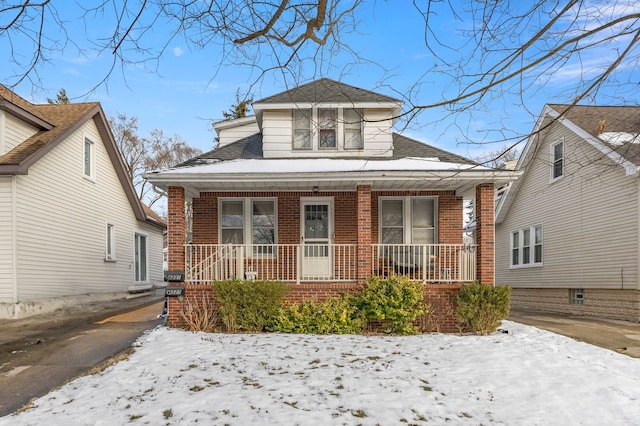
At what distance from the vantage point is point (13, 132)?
10516 mm

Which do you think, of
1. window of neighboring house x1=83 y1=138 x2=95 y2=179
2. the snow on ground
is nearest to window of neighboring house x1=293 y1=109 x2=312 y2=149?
the snow on ground

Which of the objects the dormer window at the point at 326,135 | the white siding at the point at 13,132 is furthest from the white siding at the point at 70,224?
the dormer window at the point at 326,135

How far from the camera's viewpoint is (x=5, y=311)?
948cm

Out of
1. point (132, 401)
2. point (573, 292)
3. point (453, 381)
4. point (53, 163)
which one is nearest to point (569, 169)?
point (573, 292)

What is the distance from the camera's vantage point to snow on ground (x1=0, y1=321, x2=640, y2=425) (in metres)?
4.19

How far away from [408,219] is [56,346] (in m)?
7.99

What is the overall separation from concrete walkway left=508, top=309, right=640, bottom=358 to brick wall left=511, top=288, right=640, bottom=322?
1.46 ft

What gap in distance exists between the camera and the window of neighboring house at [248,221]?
10.5m

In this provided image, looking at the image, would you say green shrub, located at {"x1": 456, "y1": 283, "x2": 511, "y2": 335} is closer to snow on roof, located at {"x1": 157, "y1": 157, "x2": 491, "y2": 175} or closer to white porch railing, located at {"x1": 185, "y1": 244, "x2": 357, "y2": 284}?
white porch railing, located at {"x1": 185, "y1": 244, "x2": 357, "y2": 284}

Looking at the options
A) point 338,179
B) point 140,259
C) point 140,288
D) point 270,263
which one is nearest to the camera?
point 338,179

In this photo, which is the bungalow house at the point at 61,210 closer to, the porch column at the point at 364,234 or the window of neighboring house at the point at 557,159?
the porch column at the point at 364,234

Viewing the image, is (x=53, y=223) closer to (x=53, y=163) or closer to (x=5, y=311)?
(x=53, y=163)

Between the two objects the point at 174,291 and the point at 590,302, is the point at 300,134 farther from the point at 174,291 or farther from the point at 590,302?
the point at 590,302

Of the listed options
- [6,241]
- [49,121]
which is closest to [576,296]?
[6,241]
